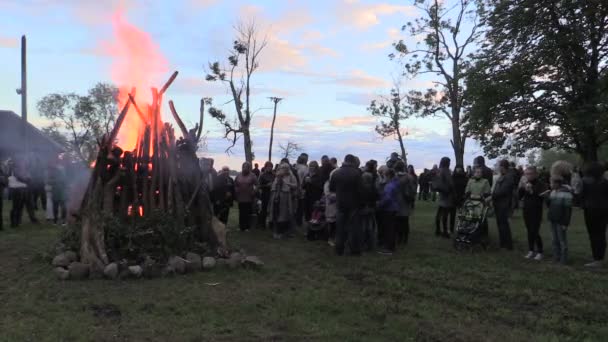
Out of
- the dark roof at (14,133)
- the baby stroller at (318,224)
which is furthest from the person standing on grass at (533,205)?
the dark roof at (14,133)

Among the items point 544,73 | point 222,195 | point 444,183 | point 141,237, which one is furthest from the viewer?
point 544,73

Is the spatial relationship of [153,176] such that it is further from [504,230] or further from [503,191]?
[504,230]

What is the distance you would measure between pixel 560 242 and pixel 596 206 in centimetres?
88

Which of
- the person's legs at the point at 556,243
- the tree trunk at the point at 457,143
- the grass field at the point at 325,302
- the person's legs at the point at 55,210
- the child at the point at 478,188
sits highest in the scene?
the tree trunk at the point at 457,143

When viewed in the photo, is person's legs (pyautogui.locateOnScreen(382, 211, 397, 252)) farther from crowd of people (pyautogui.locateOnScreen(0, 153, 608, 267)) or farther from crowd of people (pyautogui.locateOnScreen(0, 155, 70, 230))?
crowd of people (pyautogui.locateOnScreen(0, 155, 70, 230))

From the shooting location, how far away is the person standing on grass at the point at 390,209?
10.1 metres

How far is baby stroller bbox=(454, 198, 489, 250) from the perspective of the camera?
10047 mm

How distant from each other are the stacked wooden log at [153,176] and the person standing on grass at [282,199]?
2589mm

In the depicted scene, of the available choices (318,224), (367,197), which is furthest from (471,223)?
(318,224)

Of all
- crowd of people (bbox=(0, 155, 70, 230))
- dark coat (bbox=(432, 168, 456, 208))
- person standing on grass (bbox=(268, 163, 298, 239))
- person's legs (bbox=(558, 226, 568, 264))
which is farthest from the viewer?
crowd of people (bbox=(0, 155, 70, 230))

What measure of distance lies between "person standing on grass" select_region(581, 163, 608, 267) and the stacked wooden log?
6.32 m

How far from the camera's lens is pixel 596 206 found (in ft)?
28.4

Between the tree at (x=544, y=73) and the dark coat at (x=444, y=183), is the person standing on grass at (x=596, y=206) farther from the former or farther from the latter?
the tree at (x=544, y=73)

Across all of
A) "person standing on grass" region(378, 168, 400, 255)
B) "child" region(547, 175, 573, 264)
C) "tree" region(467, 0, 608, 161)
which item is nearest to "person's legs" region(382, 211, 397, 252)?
"person standing on grass" region(378, 168, 400, 255)
